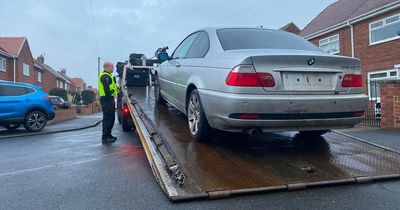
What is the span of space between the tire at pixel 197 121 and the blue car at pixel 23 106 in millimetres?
8521

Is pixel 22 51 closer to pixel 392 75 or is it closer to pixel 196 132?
pixel 392 75

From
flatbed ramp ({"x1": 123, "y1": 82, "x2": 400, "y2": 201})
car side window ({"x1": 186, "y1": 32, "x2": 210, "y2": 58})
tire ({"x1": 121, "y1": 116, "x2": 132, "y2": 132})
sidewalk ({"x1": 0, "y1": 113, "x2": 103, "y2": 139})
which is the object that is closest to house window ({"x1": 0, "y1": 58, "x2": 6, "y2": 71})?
sidewalk ({"x1": 0, "y1": 113, "x2": 103, "y2": 139})

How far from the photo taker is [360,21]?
17.6m

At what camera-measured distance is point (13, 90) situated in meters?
11.7

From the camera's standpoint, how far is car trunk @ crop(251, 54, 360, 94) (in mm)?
3967

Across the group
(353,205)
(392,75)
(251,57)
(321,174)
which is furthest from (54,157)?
(392,75)

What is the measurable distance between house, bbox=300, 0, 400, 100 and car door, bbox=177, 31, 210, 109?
10.2 meters

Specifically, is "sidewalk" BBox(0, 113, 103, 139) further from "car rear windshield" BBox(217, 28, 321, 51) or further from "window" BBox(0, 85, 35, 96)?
"car rear windshield" BBox(217, 28, 321, 51)

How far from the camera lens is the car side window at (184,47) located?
585cm

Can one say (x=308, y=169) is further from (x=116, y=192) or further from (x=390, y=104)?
(x=390, y=104)

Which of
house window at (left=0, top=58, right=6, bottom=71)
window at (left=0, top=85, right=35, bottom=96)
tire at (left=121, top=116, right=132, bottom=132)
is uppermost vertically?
house window at (left=0, top=58, right=6, bottom=71)

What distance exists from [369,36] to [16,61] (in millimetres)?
28259

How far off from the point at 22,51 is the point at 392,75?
31.7m

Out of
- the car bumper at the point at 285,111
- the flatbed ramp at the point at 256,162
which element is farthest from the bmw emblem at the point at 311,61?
the flatbed ramp at the point at 256,162
